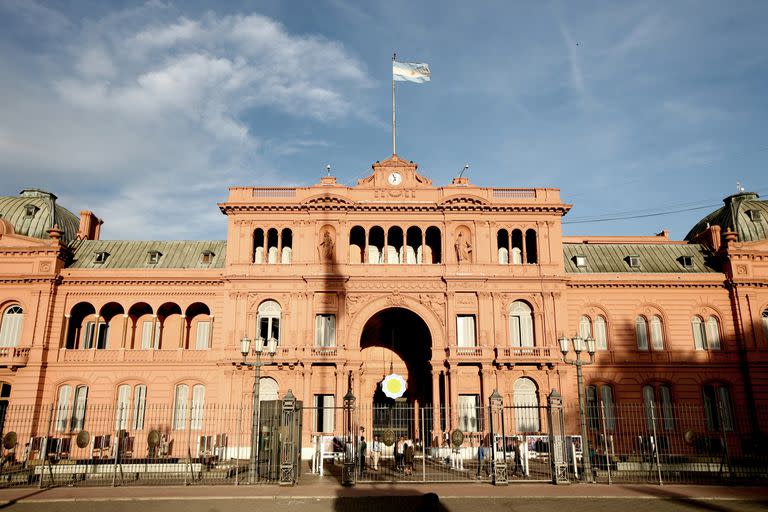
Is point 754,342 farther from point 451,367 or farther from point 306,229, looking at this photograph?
point 306,229

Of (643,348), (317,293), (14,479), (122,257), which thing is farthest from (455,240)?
(14,479)

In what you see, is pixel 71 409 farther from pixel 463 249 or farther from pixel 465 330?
Result: pixel 463 249

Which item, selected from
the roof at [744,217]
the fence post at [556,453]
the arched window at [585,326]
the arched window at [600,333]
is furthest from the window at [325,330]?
the roof at [744,217]

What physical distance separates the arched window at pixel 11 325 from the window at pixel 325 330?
2018cm

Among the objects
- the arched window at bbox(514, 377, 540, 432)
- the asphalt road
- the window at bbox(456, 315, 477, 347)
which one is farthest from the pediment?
the asphalt road

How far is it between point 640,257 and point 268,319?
93.9ft

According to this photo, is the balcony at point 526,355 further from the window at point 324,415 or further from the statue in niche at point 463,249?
the window at point 324,415

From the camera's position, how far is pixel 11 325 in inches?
1538

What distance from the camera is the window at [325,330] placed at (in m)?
38.6

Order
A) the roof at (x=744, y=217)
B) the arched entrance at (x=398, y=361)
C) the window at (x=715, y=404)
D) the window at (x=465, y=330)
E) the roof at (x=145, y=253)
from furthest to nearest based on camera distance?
the roof at (x=744, y=217) < the roof at (x=145, y=253) < the arched entrance at (x=398, y=361) < the window at (x=465, y=330) < the window at (x=715, y=404)

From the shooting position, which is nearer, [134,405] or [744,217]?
[134,405]

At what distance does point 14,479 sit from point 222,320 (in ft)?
50.0

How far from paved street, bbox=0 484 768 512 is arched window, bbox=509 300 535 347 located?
16.3m

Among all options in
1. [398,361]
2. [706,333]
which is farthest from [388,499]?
[706,333]
